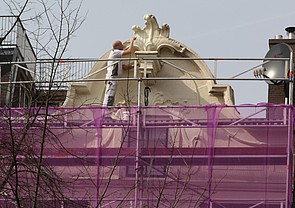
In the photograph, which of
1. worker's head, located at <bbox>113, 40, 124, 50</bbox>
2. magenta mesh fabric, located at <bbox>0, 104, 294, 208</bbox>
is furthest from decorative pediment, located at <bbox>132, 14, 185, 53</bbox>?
magenta mesh fabric, located at <bbox>0, 104, 294, 208</bbox>

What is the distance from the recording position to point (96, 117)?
21188 millimetres

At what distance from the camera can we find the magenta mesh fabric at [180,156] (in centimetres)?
2034

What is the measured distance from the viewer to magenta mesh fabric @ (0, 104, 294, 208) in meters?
20.3

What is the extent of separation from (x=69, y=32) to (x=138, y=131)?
4.99 meters

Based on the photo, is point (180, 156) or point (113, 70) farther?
point (113, 70)

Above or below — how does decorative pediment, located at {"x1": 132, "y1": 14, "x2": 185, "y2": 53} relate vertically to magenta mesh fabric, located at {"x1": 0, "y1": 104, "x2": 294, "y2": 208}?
above

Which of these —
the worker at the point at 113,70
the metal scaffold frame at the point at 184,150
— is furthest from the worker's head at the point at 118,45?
the metal scaffold frame at the point at 184,150

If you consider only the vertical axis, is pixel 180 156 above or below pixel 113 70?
below

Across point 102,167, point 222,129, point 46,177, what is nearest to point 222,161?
point 222,129

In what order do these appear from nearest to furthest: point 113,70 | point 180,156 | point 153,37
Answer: point 180,156 < point 113,70 < point 153,37

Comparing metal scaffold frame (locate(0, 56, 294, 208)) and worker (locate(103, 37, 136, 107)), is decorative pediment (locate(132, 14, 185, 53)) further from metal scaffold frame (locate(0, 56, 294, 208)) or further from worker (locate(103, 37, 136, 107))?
metal scaffold frame (locate(0, 56, 294, 208))

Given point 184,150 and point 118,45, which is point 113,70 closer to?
point 118,45

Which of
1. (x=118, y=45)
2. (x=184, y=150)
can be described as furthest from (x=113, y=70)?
(x=184, y=150)

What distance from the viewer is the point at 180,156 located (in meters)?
20.7
